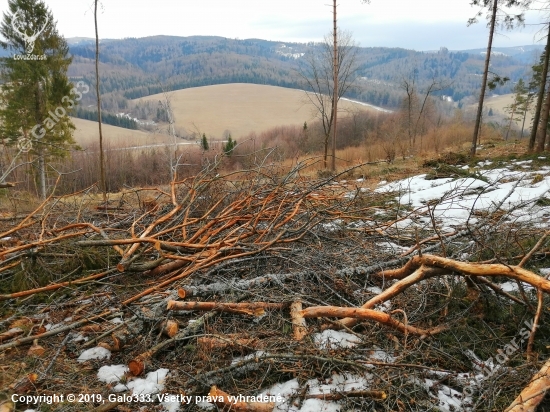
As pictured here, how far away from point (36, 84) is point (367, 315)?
62.6ft

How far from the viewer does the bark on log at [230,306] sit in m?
2.48

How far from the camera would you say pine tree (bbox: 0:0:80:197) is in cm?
1534

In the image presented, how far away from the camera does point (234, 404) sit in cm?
185

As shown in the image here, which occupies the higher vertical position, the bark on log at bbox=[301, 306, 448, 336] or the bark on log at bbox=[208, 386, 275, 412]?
the bark on log at bbox=[301, 306, 448, 336]

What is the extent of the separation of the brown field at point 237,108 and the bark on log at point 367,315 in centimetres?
6795

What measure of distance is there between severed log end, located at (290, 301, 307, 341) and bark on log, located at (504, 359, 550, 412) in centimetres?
118

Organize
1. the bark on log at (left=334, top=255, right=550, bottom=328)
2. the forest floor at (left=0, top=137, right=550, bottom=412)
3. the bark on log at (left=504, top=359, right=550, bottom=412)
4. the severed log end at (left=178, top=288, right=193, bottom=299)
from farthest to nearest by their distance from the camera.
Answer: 1. the severed log end at (left=178, top=288, right=193, bottom=299)
2. the bark on log at (left=334, top=255, right=550, bottom=328)
3. the forest floor at (left=0, top=137, right=550, bottom=412)
4. the bark on log at (left=504, top=359, right=550, bottom=412)

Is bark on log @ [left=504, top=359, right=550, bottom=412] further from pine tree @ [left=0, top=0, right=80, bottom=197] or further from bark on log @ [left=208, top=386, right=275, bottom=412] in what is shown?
pine tree @ [left=0, top=0, right=80, bottom=197]

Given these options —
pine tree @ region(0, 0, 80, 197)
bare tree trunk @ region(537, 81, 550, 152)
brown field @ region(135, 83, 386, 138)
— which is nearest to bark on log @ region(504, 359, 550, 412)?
bare tree trunk @ region(537, 81, 550, 152)

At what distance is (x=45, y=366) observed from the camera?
2.15 meters

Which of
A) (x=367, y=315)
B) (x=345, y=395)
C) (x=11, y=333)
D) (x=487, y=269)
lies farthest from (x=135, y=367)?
(x=487, y=269)

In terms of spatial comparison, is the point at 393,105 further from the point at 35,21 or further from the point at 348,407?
the point at 348,407

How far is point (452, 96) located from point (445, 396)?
18134cm

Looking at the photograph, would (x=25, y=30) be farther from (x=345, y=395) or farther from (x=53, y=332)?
(x=345, y=395)
